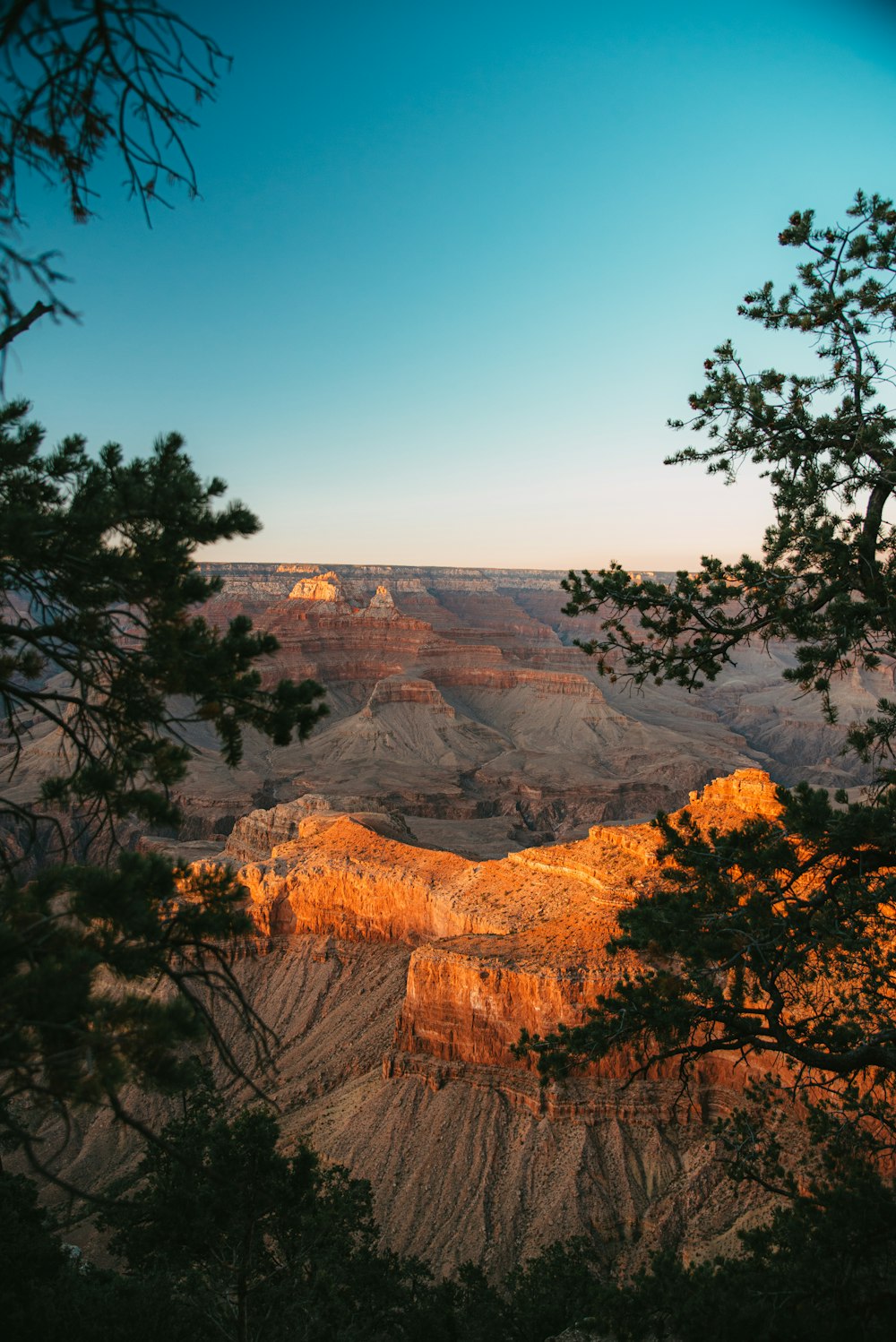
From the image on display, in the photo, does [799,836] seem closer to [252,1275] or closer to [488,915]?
[252,1275]

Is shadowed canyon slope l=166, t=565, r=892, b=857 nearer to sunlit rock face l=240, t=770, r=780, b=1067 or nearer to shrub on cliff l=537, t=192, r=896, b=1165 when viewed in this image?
sunlit rock face l=240, t=770, r=780, b=1067

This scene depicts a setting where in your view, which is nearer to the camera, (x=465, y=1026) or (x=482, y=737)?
(x=465, y=1026)

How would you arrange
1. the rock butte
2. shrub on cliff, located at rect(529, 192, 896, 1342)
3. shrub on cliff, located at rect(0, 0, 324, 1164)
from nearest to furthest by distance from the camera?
shrub on cliff, located at rect(0, 0, 324, 1164) < shrub on cliff, located at rect(529, 192, 896, 1342) < the rock butte

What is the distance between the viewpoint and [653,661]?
32.9ft

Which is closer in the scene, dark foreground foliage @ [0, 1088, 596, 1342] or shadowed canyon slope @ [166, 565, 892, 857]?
dark foreground foliage @ [0, 1088, 596, 1342]

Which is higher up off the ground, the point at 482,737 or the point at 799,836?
the point at 799,836

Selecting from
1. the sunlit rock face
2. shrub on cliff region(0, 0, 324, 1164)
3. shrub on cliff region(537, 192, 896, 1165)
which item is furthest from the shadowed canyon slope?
shrub on cliff region(0, 0, 324, 1164)

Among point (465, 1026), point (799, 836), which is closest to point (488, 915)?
point (465, 1026)

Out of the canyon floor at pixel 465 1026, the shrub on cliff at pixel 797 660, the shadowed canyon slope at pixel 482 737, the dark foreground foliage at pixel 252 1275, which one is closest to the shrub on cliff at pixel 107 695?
the canyon floor at pixel 465 1026

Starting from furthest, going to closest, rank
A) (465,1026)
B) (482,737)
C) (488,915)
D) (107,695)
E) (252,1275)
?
(482,737) < (488,915) < (465,1026) < (252,1275) < (107,695)

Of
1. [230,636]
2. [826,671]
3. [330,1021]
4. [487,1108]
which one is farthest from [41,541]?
[330,1021]

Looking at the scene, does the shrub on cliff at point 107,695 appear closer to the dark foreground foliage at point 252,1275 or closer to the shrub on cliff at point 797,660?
the shrub on cliff at point 797,660

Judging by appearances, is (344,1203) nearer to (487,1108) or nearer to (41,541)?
(487,1108)

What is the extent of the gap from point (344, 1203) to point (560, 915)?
11993 millimetres
